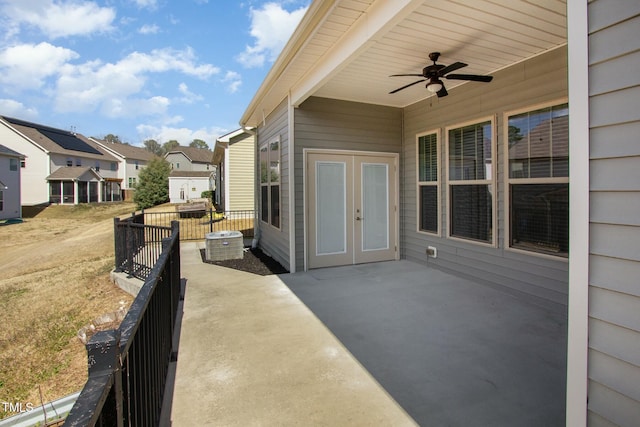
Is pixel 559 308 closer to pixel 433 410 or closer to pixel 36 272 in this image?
pixel 433 410

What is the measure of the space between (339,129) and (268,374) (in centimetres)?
448

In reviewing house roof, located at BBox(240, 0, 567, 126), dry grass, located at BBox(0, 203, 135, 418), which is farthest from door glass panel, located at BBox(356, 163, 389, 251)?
dry grass, located at BBox(0, 203, 135, 418)

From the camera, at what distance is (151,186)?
2366cm

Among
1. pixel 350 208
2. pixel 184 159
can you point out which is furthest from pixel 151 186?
pixel 350 208

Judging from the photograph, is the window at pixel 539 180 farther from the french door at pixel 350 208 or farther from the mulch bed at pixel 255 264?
the mulch bed at pixel 255 264

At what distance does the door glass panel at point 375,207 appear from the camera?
632 cm

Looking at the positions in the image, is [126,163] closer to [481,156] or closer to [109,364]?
[481,156]

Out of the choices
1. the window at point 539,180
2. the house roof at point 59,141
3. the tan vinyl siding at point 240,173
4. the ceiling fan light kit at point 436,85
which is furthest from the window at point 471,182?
the house roof at point 59,141

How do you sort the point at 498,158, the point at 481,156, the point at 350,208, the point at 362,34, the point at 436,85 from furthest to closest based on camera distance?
1. the point at 350,208
2. the point at 481,156
3. the point at 498,158
4. the point at 436,85
5. the point at 362,34

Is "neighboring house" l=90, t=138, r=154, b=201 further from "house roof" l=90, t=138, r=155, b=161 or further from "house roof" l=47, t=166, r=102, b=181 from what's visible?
"house roof" l=47, t=166, r=102, b=181

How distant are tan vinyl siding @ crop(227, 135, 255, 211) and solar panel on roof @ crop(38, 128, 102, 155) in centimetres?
2278

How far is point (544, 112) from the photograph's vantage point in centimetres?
402

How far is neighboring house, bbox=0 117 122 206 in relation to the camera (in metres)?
25.3

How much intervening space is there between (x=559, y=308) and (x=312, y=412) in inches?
130
